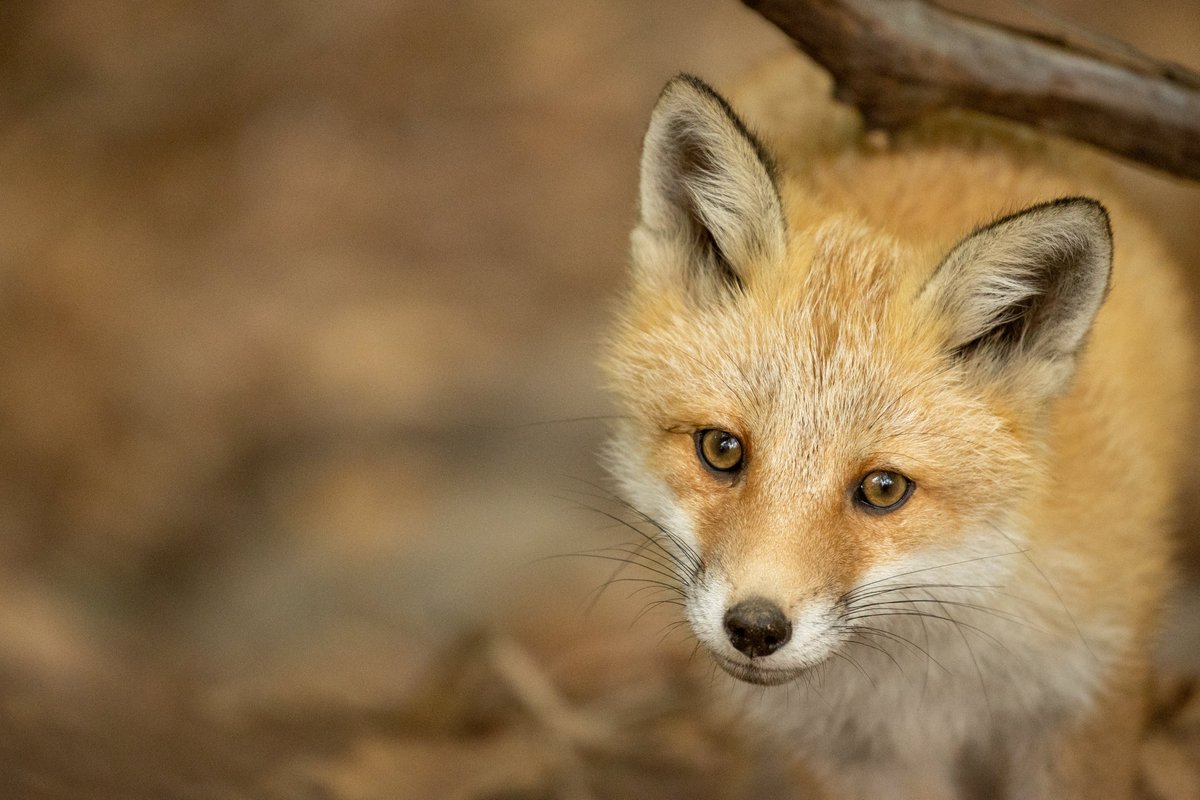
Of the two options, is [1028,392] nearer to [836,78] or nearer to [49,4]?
[836,78]

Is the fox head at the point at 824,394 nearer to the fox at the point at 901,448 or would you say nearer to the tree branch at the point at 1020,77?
the fox at the point at 901,448

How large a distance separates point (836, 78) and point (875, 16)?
0.20m

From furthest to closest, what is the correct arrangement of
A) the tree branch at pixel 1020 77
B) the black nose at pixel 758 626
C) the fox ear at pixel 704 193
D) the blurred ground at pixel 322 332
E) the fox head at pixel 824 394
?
the blurred ground at pixel 322 332 < the tree branch at pixel 1020 77 < the fox ear at pixel 704 193 < the fox head at pixel 824 394 < the black nose at pixel 758 626

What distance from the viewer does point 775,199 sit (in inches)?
97.1

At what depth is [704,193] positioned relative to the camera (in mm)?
2613

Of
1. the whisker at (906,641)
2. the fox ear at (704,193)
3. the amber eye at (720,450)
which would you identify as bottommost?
the whisker at (906,641)

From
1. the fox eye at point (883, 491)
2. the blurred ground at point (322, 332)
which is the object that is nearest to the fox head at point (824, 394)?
the fox eye at point (883, 491)

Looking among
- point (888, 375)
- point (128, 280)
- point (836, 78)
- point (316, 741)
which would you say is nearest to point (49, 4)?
point (128, 280)

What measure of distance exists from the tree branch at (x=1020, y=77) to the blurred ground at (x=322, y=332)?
1566 mm

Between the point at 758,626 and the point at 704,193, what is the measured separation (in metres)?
1.02

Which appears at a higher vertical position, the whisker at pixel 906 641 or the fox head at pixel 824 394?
the fox head at pixel 824 394

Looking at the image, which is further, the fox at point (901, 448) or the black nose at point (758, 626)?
the fox at point (901, 448)

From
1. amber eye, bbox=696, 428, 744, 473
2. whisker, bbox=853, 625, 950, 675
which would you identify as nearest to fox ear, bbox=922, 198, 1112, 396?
amber eye, bbox=696, 428, 744, 473

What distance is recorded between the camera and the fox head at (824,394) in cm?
221
